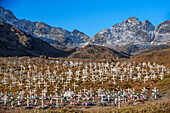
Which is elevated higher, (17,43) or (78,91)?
(17,43)

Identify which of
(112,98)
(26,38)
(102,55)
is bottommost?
(112,98)

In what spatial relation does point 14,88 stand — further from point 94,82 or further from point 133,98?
point 133,98

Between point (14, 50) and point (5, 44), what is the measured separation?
9570 millimetres

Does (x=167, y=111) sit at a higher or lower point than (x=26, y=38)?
lower

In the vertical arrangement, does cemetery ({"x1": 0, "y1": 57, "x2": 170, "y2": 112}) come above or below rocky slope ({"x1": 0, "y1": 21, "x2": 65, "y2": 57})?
below

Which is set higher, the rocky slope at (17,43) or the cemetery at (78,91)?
the rocky slope at (17,43)

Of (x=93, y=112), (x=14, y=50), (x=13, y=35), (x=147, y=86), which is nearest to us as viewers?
(x=93, y=112)

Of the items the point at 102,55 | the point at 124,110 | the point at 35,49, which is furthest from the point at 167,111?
the point at 35,49

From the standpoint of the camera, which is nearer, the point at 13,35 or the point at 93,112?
the point at 93,112

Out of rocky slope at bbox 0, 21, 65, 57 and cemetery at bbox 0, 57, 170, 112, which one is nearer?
cemetery at bbox 0, 57, 170, 112

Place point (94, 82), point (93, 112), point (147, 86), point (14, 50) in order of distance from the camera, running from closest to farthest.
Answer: point (93, 112)
point (147, 86)
point (94, 82)
point (14, 50)

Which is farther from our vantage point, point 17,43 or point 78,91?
point 17,43

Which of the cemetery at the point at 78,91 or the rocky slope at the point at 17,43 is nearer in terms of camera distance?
the cemetery at the point at 78,91

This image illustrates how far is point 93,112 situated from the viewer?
15328 millimetres
